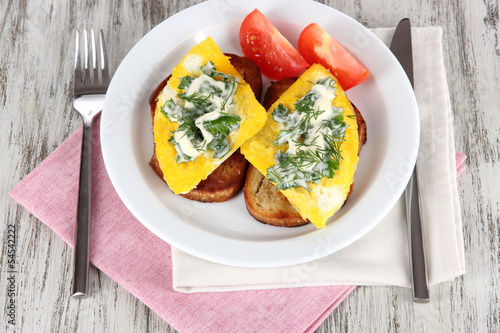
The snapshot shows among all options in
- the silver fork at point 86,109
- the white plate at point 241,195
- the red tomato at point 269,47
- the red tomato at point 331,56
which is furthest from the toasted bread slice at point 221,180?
the red tomato at point 331,56

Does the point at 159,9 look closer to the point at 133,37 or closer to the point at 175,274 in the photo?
the point at 133,37

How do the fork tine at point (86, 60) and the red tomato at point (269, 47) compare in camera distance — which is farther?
the fork tine at point (86, 60)

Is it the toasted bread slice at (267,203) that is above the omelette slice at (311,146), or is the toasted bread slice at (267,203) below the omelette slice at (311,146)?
below

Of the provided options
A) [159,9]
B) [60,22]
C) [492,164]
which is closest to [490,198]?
[492,164]

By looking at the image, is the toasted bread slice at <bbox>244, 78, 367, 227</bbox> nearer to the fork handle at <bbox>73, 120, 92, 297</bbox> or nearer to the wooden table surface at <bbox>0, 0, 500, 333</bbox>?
the wooden table surface at <bbox>0, 0, 500, 333</bbox>

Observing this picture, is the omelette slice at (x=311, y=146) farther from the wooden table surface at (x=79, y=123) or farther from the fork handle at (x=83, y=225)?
the fork handle at (x=83, y=225)

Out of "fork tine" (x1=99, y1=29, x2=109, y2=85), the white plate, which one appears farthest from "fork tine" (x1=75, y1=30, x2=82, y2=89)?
the white plate
